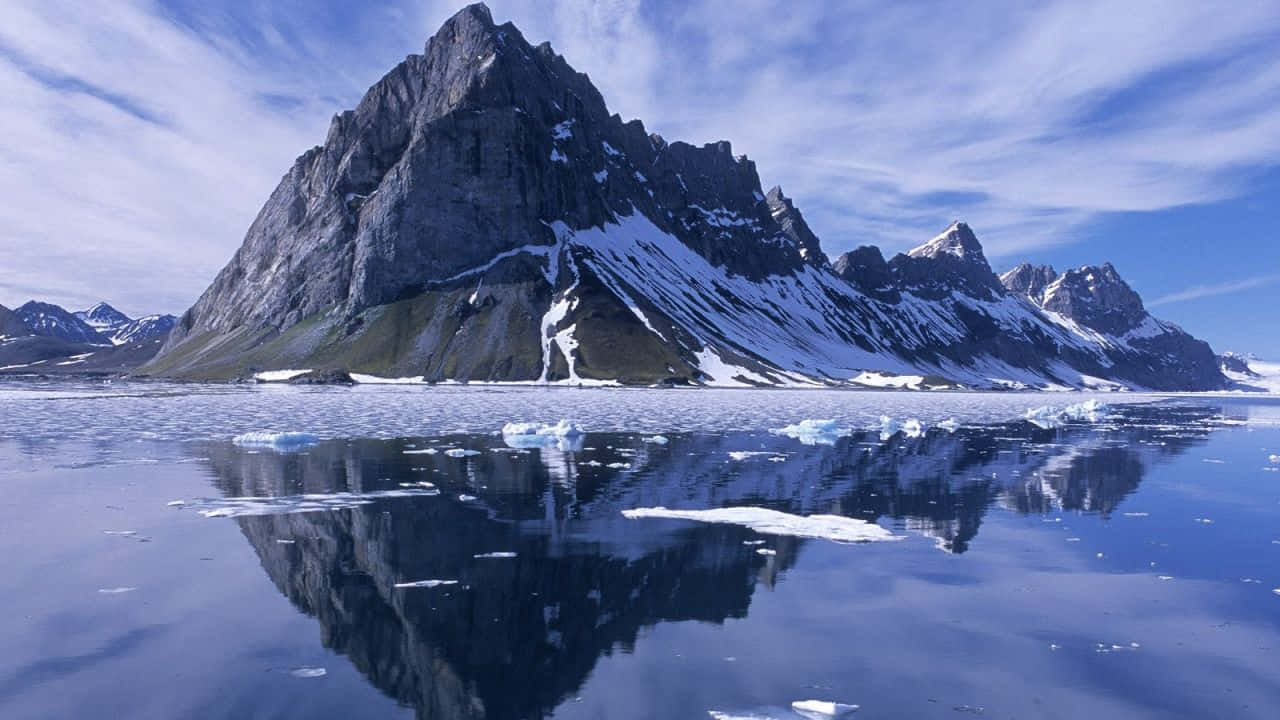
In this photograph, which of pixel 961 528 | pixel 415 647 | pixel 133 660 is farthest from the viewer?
pixel 961 528

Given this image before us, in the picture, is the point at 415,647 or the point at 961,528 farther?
the point at 961,528

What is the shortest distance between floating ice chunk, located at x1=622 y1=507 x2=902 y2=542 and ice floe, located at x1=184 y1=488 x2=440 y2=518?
8.35 m

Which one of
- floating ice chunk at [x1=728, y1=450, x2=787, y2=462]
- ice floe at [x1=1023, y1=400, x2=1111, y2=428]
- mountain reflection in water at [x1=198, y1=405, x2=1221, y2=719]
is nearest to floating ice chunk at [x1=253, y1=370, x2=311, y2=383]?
ice floe at [x1=1023, y1=400, x2=1111, y2=428]

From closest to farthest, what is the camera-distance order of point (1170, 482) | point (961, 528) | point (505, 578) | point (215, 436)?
point (505, 578)
point (961, 528)
point (1170, 482)
point (215, 436)

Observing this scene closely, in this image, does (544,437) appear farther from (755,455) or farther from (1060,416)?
(1060,416)

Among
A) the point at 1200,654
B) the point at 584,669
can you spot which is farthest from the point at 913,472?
the point at 584,669

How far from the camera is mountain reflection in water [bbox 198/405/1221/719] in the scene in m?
12.7

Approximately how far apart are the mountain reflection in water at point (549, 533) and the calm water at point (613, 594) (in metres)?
0.10

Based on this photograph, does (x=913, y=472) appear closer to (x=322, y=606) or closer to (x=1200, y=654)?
(x=1200, y=654)

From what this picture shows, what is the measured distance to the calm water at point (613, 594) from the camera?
11273 mm

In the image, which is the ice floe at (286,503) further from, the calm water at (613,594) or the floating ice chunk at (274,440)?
the floating ice chunk at (274,440)

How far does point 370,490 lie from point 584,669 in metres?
17.2

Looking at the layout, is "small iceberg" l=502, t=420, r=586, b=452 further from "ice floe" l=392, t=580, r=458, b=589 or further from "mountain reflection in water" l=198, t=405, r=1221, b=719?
"ice floe" l=392, t=580, r=458, b=589

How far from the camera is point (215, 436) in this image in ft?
147
